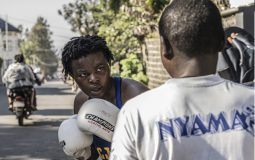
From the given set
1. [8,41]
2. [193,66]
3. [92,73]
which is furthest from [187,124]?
[8,41]

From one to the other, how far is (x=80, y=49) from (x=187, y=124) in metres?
1.47

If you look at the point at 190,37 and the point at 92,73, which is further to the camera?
the point at 92,73

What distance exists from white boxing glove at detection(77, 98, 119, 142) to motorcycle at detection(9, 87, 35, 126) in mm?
9489

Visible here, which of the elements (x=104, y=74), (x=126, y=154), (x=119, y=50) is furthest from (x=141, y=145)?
(x=119, y=50)

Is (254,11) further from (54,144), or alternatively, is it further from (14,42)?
(14,42)

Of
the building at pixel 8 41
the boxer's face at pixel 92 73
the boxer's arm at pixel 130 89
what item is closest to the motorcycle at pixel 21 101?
the boxer's arm at pixel 130 89

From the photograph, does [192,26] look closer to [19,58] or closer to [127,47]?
[19,58]

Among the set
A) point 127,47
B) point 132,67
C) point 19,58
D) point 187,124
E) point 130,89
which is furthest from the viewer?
point 127,47

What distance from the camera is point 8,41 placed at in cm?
9288

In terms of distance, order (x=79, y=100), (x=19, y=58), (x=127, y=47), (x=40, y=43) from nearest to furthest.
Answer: (x=79, y=100) → (x=19, y=58) → (x=127, y=47) → (x=40, y=43)

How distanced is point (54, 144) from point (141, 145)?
750cm

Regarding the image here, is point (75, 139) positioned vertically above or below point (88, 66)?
below

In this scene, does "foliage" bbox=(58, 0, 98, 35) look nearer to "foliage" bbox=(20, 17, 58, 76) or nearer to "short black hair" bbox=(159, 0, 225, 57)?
"short black hair" bbox=(159, 0, 225, 57)

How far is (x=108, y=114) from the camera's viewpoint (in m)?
2.92
